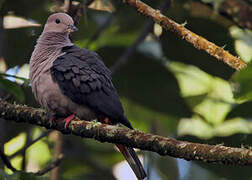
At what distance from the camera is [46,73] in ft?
14.1

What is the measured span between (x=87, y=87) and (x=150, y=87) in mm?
1461

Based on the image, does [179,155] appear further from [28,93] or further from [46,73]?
[28,93]

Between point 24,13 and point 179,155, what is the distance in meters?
3.59

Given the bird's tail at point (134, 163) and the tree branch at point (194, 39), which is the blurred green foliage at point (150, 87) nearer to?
the bird's tail at point (134, 163)

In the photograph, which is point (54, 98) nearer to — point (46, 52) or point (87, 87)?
point (87, 87)

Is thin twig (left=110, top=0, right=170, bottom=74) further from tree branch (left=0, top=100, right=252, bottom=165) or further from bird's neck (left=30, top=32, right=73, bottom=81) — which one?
tree branch (left=0, top=100, right=252, bottom=165)

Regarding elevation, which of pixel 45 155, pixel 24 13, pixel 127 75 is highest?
pixel 24 13

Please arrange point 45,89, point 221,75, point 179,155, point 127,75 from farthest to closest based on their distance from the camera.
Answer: point 127,75 < point 221,75 < point 45,89 < point 179,155

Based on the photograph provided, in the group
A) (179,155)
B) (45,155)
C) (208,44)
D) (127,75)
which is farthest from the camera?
(45,155)

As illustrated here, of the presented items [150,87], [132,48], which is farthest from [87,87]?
[150,87]

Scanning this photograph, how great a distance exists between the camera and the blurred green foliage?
5.39 m

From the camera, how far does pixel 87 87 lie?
4.22 m

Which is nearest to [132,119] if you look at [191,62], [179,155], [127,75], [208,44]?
[127,75]

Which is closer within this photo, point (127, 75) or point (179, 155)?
point (179, 155)
